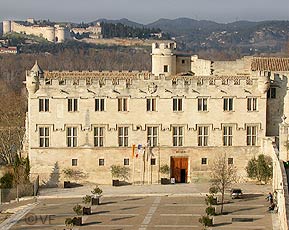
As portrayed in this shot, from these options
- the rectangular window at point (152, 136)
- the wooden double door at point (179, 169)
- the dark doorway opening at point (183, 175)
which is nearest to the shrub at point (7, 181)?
the rectangular window at point (152, 136)

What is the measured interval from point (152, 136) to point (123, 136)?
2.26 metres

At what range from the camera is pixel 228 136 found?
6391 cm

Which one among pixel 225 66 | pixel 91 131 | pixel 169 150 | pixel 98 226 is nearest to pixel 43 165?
pixel 91 131

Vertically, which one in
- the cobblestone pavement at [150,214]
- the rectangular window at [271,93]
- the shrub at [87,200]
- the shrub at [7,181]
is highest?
the rectangular window at [271,93]

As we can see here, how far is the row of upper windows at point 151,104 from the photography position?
62656mm

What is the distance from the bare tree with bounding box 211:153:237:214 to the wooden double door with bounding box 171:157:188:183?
217 centimetres

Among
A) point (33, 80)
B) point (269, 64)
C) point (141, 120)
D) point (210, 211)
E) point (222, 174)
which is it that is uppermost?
point (269, 64)

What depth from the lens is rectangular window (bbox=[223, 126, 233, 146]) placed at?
6381 cm

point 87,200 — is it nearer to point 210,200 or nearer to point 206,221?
point 210,200

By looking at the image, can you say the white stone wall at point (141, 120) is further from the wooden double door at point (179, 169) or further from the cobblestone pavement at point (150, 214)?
the cobblestone pavement at point (150, 214)

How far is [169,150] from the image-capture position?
6347 centimetres

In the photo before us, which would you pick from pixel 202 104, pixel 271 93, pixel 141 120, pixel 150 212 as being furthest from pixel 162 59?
pixel 150 212

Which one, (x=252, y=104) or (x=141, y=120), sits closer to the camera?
(x=141, y=120)

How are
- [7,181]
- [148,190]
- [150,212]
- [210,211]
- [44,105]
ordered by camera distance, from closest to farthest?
[210,211]
[150,212]
[148,190]
[7,181]
[44,105]
